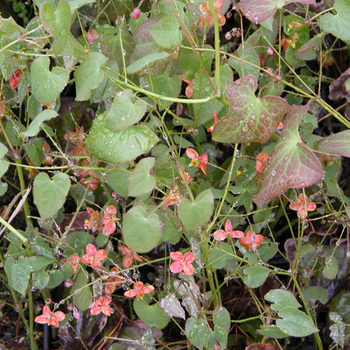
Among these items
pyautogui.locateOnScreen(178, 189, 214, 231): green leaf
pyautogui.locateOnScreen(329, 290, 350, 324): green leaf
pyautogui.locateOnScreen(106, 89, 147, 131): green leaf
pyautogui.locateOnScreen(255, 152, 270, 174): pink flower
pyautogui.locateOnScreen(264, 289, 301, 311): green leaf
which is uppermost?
pyautogui.locateOnScreen(106, 89, 147, 131): green leaf

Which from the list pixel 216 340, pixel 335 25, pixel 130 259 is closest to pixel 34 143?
pixel 130 259

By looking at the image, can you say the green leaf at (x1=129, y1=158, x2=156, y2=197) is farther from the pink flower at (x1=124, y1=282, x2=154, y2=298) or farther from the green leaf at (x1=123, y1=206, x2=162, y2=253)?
the pink flower at (x1=124, y1=282, x2=154, y2=298)

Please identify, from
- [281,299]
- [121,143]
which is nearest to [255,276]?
[281,299]

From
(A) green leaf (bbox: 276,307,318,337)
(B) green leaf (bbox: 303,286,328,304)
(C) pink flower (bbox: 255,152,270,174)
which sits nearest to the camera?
(A) green leaf (bbox: 276,307,318,337)

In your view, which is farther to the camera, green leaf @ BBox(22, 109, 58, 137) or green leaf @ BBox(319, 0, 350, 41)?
green leaf @ BBox(319, 0, 350, 41)

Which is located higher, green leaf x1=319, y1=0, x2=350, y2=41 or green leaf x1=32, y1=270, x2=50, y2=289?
green leaf x1=319, y1=0, x2=350, y2=41

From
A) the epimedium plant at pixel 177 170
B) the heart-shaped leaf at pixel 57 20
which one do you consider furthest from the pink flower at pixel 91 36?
the heart-shaped leaf at pixel 57 20

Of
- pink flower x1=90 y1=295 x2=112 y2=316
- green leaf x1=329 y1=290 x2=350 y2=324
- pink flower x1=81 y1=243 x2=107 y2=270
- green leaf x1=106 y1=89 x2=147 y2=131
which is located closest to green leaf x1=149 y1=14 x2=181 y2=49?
green leaf x1=106 y1=89 x2=147 y2=131
